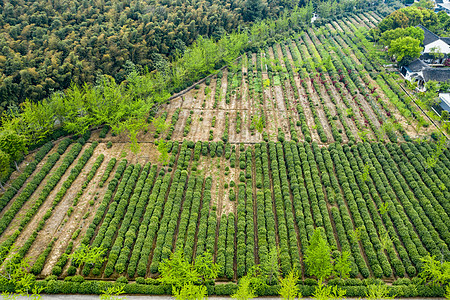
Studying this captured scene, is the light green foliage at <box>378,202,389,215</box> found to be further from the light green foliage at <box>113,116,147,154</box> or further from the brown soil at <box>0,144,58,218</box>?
the brown soil at <box>0,144,58,218</box>

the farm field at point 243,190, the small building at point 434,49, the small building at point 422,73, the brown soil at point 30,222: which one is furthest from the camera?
the small building at point 434,49

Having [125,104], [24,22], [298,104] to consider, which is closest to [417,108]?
[298,104]

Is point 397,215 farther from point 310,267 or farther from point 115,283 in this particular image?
point 115,283

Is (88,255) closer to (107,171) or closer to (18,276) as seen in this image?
(18,276)

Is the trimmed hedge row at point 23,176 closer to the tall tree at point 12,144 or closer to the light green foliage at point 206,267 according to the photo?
the tall tree at point 12,144

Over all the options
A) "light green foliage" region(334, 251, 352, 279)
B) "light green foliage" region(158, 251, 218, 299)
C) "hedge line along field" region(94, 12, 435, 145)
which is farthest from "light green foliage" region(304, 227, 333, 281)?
"hedge line along field" region(94, 12, 435, 145)

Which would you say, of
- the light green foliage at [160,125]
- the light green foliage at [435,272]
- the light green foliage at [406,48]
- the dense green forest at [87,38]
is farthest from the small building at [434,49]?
the light green foliage at [160,125]
